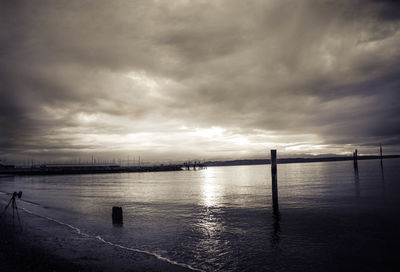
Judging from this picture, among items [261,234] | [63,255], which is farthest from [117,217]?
[261,234]

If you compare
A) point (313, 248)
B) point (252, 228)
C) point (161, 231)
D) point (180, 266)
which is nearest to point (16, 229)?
point (161, 231)

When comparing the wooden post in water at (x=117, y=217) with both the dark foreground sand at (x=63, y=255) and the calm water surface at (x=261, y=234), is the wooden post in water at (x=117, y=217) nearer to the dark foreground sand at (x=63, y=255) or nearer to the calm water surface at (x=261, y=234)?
the calm water surface at (x=261, y=234)

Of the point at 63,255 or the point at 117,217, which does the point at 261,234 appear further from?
the point at 63,255

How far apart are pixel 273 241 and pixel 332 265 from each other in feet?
16.2

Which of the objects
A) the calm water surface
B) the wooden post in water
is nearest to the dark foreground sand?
the calm water surface

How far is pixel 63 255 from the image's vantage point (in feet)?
47.4

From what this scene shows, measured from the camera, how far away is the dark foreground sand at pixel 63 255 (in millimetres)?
12836

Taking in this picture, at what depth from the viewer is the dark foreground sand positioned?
12.8 meters

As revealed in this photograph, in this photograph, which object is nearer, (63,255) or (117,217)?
(63,255)

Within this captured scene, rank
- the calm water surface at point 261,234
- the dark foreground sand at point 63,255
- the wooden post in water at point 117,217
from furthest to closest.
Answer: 1. the wooden post in water at point 117,217
2. the calm water surface at point 261,234
3. the dark foreground sand at point 63,255

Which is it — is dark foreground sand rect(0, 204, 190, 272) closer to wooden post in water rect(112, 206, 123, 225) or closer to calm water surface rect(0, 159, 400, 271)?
calm water surface rect(0, 159, 400, 271)

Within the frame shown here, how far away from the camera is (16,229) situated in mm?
20516

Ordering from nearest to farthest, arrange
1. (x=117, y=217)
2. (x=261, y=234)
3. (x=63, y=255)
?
(x=63, y=255) < (x=261, y=234) < (x=117, y=217)

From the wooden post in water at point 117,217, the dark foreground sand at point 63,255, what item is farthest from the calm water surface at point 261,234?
the dark foreground sand at point 63,255
